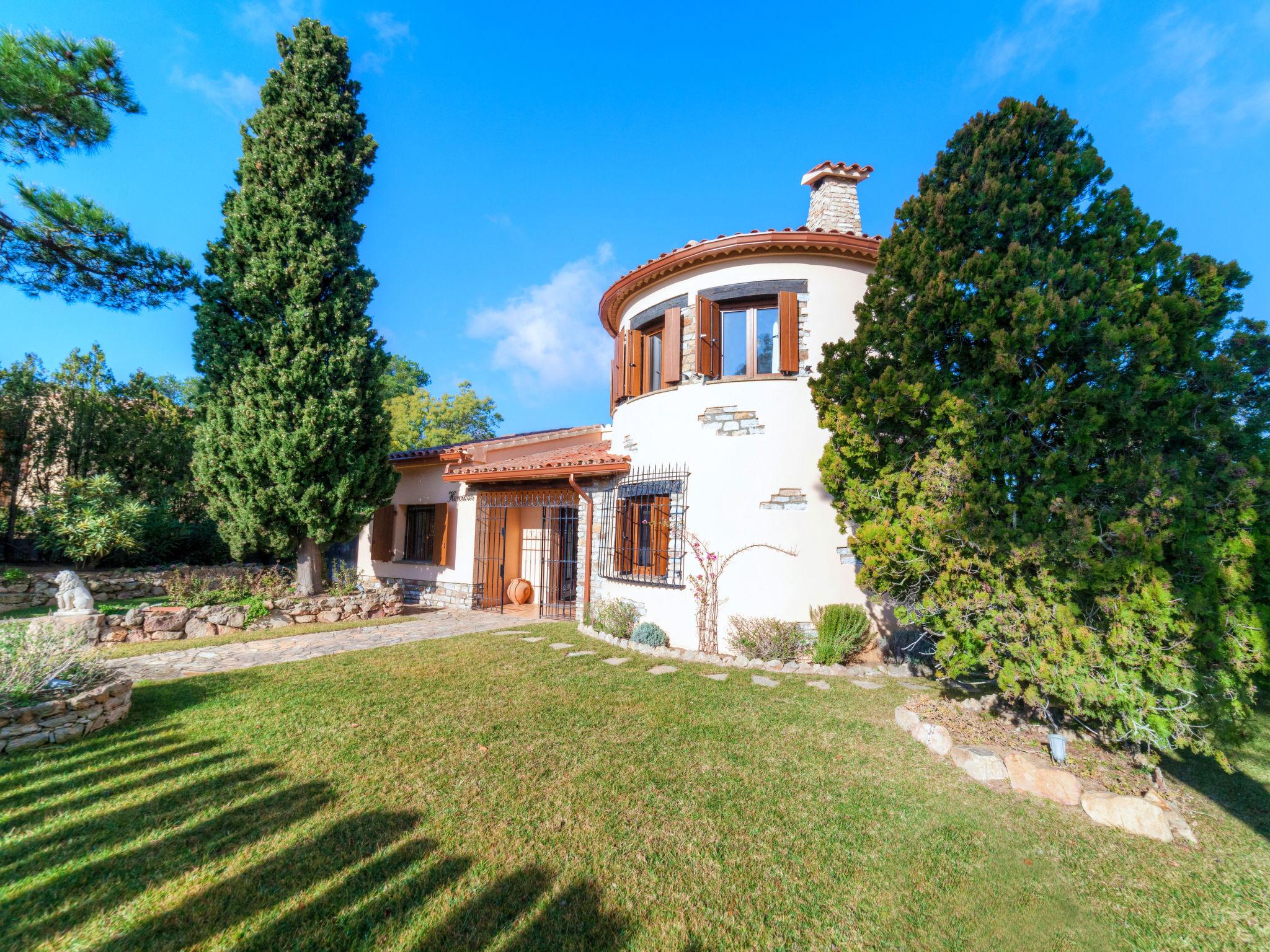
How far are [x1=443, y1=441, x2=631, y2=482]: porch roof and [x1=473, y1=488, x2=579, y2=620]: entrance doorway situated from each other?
0.75 m

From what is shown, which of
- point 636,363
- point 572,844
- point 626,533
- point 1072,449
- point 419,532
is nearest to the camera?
point 572,844

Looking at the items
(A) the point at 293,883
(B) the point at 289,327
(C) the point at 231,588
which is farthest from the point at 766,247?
(C) the point at 231,588

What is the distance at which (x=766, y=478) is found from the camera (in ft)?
25.9

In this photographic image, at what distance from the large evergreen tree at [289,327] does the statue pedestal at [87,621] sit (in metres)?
2.54

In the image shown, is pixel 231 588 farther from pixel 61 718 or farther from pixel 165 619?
pixel 61 718

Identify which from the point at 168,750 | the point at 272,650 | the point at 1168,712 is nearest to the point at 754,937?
the point at 1168,712

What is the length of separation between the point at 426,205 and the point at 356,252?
190 centimetres

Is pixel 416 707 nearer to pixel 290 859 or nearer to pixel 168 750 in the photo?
pixel 168 750

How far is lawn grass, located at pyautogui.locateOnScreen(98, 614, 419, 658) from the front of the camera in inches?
305

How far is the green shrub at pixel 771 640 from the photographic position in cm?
741

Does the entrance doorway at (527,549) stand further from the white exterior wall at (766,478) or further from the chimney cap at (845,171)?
the chimney cap at (845,171)

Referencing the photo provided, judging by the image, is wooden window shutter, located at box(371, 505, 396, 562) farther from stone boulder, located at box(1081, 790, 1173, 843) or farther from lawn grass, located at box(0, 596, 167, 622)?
stone boulder, located at box(1081, 790, 1173, 843)

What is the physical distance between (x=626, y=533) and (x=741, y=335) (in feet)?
13.0

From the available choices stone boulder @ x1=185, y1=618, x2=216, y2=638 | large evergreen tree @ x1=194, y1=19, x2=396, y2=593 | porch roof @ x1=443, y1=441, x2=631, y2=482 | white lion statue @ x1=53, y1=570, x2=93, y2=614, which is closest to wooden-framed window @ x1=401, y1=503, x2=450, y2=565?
porch roof @ x1=443, y1=441, x2=631, y2=482
